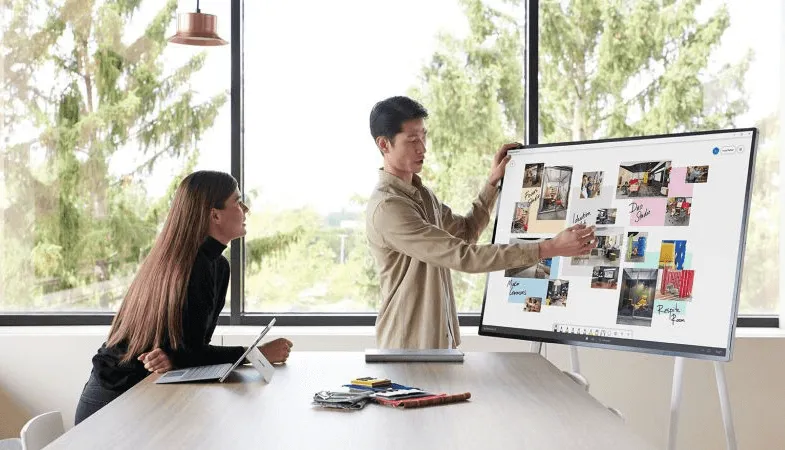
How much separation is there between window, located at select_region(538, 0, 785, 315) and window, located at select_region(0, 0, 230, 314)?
1663mm

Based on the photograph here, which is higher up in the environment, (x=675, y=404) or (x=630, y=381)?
(x=675, y=404)

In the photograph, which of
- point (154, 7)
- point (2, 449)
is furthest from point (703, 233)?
point (154, 7)

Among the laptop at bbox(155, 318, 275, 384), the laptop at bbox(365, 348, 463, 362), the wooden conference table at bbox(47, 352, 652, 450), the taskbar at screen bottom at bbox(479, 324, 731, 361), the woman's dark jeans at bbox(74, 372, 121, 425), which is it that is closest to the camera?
the wooden conference table at bbox(47, 352, 652, 450)

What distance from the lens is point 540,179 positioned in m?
3.61

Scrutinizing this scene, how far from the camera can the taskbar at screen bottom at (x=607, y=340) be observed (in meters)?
3.03

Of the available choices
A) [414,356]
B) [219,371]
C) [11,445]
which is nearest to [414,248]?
[414,356]

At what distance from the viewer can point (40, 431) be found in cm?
246

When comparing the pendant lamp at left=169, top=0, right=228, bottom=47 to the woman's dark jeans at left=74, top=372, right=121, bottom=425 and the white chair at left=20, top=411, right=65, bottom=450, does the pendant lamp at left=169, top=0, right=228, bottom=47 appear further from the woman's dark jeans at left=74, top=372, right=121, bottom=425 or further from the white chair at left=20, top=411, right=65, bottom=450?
the white chair at left=20, top=411, right=65, bottom=450

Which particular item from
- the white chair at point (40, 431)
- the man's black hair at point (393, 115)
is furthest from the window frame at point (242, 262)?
the white chair at point (40, 431)

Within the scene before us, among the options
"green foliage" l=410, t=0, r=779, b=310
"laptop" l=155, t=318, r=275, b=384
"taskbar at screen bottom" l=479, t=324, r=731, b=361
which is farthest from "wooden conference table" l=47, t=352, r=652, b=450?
"green foliage" l=410, t=0, r=779, b=310

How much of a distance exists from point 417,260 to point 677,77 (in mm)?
2095

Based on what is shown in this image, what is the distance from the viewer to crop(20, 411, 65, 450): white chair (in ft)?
7.79

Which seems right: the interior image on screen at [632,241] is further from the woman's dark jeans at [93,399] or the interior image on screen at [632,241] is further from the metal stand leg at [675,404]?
the woman's dark jeans at [93,399]

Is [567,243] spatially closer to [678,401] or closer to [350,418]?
[678,401]
